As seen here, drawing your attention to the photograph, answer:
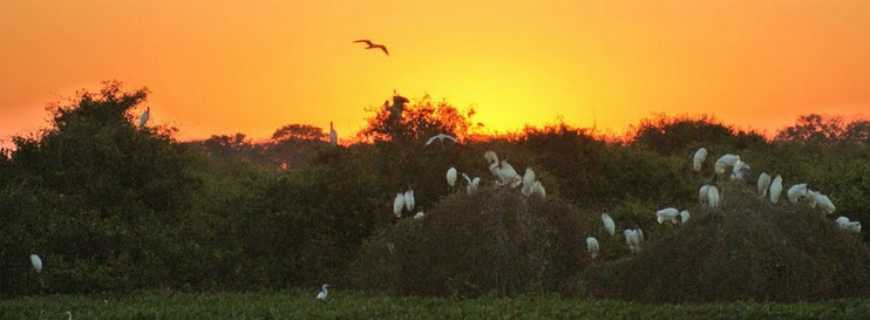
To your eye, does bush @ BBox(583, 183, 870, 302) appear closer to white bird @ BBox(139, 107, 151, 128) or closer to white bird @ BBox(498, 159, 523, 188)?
white bird @ BBox(498, 159, 523, 188)

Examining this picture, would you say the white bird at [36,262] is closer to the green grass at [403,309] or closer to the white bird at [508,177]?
the green grass at [403,309]

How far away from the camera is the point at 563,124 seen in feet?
110

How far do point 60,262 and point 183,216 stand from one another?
3496 millimetres

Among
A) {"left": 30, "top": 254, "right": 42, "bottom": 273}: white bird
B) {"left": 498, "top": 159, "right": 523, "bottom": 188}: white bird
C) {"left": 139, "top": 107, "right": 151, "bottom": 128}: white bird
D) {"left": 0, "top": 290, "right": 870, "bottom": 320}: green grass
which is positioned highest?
{"left": 139, "top": 107, "right": 151, "bottom": 128}: white bird

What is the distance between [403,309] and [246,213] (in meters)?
7.48

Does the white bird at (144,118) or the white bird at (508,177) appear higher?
the white bird at (144,118)

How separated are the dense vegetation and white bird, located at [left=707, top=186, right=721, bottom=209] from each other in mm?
616

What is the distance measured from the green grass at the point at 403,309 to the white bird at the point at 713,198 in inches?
73.5

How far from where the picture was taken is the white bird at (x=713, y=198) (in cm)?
1544

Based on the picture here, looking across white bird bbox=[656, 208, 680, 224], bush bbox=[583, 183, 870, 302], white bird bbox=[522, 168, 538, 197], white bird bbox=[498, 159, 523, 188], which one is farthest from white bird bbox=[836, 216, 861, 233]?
white bird bbox=[498, 159, 523, 188]

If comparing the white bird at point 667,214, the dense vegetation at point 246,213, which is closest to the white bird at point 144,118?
the dense vegetation at point 246,213

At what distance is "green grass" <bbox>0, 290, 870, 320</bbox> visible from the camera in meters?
13.0

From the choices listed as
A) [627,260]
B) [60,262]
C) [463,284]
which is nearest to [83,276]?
[60,262]

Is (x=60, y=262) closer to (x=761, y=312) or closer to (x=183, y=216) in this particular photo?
(x=183, y=216)
